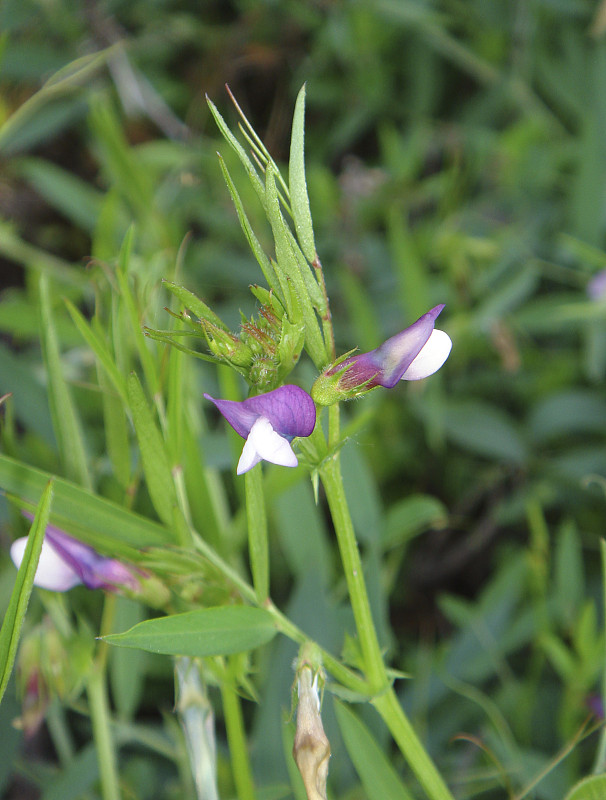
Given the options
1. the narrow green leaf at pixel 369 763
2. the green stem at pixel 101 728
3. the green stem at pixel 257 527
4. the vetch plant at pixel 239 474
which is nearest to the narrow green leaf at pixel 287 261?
the vetch plant at pixel 239 474

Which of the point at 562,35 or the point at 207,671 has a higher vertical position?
the point at 562,35

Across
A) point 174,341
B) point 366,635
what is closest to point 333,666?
point 366,635

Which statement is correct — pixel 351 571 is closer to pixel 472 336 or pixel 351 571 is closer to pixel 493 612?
pixel 493 612

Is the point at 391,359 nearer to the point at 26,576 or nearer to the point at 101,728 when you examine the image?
the point at 26,576

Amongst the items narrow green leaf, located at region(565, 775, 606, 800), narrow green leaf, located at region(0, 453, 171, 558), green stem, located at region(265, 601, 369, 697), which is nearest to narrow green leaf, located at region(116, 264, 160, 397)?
narrow green leaf, located at region(0, 453, 171, 558)

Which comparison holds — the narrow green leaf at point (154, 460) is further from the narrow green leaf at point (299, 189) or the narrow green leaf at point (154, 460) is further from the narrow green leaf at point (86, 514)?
the narrow green leaf at point (299, 189)

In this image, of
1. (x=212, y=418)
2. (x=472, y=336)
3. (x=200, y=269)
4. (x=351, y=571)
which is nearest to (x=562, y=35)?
(x=472, y=336)

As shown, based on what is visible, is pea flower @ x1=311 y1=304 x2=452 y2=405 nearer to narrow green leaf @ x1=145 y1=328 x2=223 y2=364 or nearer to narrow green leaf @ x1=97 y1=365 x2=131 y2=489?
narrow green leaf @ x1=145 y1=328 x2=223 y2=364
